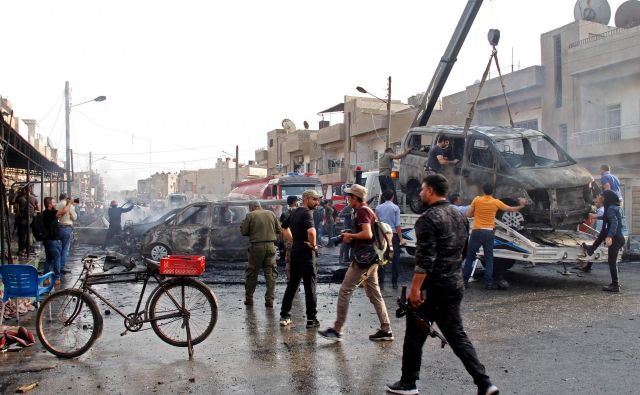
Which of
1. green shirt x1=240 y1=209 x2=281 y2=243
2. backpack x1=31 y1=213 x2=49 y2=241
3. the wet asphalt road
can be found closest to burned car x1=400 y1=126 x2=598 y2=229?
the wet asphalt road

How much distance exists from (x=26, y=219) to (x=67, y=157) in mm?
16184

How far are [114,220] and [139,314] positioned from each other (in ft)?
46.9

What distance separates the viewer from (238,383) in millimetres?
4883

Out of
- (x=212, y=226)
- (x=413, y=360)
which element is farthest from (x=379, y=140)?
(x=413, y=360)

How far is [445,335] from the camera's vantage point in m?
4.39

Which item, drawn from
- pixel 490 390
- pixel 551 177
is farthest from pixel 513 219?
pixel 490 390

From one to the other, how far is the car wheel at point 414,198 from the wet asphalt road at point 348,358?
4118mm

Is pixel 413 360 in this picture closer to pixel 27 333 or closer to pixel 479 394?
pixel 479 394

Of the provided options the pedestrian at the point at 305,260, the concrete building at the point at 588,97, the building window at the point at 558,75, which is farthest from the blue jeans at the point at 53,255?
the building window at the point at 558,75

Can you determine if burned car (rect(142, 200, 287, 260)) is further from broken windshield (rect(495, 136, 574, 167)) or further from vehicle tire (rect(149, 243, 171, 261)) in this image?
broken windshield (rect(495, 136, 574, 167))

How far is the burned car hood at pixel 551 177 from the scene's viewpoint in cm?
1028

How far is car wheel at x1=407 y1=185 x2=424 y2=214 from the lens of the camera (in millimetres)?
12471

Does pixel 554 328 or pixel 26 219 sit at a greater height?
pixel 26 219

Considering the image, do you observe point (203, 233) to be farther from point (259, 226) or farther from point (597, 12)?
point (597, 12)
